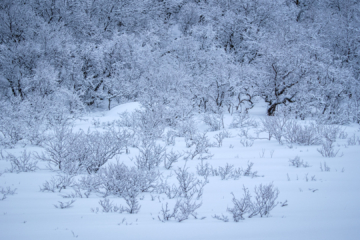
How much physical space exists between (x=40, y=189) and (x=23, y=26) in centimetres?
1973

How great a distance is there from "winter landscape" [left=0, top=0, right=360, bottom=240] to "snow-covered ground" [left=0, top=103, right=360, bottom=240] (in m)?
0.02

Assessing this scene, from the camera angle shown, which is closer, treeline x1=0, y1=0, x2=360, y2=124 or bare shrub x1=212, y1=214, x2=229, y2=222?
bare shrub x1=212, y1=214, x2=229, y2=222

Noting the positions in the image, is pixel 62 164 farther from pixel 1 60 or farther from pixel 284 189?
pixel 1 60

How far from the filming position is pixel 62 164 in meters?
4.13

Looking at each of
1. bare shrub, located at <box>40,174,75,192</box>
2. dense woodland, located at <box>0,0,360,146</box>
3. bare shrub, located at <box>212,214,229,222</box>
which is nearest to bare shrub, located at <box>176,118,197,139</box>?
dense woodland, located at <box>0,0,360,146</box>

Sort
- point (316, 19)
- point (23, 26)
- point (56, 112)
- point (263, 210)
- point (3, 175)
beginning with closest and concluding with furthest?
point (263, 210) → point (3, 175) → point (56, 112) → point (23, 26) → point (316, 19)

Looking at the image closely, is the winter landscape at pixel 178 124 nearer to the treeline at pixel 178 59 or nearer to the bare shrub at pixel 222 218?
the bare shrub at pixel 222 218

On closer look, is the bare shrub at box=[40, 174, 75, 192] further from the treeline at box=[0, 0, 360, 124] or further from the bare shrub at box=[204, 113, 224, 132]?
the bare shrub at box=[204, 113, 224, 132]

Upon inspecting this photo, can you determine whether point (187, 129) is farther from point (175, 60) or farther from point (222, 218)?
point (175, 60)

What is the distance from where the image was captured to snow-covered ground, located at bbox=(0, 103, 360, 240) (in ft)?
6.42

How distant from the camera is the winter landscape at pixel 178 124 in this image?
2338 millimetres

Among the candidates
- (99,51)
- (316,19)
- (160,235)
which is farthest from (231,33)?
(160,235)

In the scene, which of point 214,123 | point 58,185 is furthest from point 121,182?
point 214,123

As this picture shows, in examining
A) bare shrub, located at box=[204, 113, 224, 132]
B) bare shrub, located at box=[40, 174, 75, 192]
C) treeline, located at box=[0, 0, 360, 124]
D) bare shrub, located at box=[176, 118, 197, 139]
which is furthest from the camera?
treeline, located at box=[0, 0, 360, 124]
